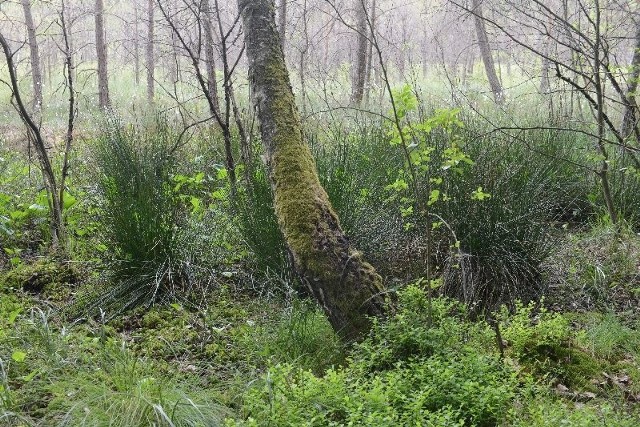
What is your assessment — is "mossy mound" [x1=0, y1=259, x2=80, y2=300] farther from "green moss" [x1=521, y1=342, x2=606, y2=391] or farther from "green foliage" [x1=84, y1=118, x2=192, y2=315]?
"green moss" [x1=521, y1=342, x2=606, y2=391]

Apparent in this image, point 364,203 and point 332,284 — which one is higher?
point 364,203

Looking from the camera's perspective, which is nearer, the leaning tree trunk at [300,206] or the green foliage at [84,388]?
the green foliage at [84,388]

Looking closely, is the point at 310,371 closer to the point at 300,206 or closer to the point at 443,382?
the point at 443,382

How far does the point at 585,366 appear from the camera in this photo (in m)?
2.73

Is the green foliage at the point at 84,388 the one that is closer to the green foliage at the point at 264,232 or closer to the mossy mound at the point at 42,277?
the mossy mound at the point at 42,277

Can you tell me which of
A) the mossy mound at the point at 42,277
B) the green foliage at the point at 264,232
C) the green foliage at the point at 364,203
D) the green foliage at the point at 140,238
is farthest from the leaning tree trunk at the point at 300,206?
the mossy mound at the point at 42,277

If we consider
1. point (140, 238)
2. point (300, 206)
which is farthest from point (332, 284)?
point (140, 238)

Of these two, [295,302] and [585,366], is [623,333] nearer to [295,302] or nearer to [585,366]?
[585,366]

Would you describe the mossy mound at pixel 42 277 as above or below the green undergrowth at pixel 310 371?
above

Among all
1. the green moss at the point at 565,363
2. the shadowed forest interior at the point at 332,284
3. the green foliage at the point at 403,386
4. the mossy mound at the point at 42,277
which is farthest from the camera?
the mossy mound at the point at 42,277

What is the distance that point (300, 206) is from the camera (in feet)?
9.55

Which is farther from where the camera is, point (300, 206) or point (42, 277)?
point (42, 277)

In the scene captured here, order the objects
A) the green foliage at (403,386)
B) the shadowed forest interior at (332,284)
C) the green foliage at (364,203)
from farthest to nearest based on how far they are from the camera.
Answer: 1. the green foliage at (364,203)
2. the shadowed forest interior at (332,284)
3. the green foliage at (403,386)

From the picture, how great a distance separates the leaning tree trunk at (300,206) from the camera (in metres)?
2.78
